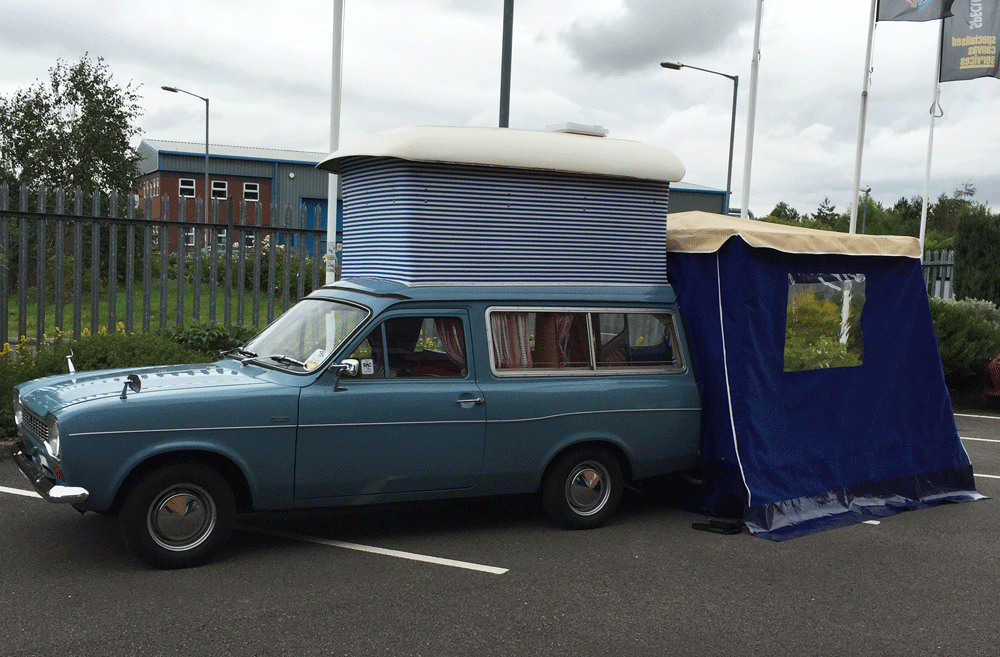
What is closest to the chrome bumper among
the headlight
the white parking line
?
the headlight

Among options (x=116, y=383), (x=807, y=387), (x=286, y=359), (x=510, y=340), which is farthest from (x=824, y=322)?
(x=116, y=383)

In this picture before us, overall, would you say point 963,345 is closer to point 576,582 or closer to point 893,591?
point 893,591

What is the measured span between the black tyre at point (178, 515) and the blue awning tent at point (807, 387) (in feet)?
11.7

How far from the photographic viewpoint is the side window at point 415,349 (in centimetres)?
618

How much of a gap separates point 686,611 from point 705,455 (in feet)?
7.08

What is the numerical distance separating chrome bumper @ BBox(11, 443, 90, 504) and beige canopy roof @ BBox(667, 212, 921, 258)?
4.55 m

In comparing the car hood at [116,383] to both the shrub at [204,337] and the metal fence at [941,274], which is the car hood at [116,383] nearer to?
the shrub at [204,337]


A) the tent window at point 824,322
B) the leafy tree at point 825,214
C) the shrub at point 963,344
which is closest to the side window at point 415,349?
the tent window at point 824,322

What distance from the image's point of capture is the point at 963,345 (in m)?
14.2

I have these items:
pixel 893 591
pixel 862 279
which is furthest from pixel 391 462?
pixel 862 279

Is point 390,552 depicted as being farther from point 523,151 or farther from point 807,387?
point 807,387

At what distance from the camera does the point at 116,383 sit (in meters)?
5.90

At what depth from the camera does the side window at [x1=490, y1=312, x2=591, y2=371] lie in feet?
21.8

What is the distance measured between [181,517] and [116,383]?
3.14 feet
